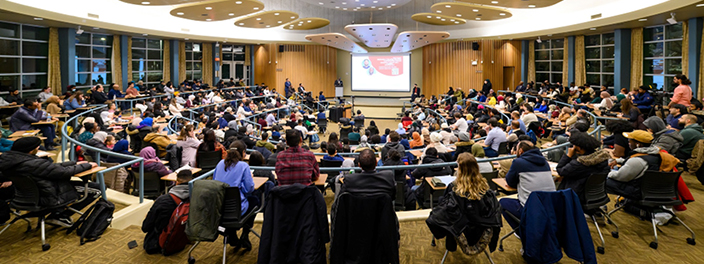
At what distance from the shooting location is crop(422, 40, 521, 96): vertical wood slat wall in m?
23.0

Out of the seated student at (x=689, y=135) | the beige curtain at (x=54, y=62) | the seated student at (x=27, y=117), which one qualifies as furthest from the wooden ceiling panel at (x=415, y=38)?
the seated student at (x=27, y=117)

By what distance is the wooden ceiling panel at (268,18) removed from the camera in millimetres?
17197

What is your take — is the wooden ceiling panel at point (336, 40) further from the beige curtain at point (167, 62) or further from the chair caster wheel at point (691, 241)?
the chair caster wheel at point (691, 241)

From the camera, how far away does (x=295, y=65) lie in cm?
2691

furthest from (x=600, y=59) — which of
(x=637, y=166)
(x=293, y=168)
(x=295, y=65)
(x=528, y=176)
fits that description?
(x=293, y=168)

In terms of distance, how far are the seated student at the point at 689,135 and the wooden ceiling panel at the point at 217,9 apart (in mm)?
11376

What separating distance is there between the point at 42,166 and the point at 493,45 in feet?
72.8

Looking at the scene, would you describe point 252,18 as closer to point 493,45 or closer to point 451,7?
point 451,7

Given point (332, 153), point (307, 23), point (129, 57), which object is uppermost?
point (307, 23)

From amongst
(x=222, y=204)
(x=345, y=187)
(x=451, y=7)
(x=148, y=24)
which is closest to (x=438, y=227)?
(x=345, y=187)

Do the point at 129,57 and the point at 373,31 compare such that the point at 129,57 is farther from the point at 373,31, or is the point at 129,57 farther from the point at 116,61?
the point at 373,31

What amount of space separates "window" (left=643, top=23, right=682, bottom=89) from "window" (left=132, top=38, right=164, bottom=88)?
69.0 ft

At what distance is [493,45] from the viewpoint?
23.2 meters

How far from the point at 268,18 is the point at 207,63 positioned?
7389 millimetres
